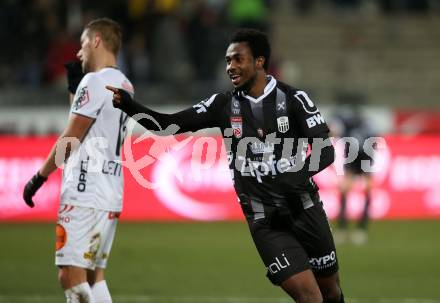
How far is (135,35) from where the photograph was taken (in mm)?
21453

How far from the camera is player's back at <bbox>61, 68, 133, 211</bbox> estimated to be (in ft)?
24.2

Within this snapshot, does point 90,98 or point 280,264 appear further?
point 90,98

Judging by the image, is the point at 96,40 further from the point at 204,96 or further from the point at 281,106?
the point at 204,96

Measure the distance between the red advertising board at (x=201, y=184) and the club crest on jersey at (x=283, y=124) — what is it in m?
9.66

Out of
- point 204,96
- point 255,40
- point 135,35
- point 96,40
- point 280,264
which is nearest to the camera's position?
point 280,264

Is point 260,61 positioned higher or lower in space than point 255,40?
lower

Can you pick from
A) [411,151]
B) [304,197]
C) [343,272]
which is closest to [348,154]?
[411,151]

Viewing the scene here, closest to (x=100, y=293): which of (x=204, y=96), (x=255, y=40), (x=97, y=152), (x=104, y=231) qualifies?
(x=104, y=231)

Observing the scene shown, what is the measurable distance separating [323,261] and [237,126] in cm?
118

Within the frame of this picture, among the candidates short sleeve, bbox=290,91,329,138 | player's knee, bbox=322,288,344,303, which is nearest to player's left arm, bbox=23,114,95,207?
short sleeve, bbox=290,91,329,138

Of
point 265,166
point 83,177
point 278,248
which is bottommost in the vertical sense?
point 278,248

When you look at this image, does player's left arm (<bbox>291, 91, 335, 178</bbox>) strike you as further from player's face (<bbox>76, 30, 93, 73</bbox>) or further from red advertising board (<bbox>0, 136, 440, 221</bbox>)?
red advertising board (<bbox>0, 136, 440, 221</bbox>)

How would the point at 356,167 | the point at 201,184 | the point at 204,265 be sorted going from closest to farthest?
the point at 204,265 → the point at 356,167 → the point at 201,184

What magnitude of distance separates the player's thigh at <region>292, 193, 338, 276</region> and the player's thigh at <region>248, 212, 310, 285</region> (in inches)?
3.1
